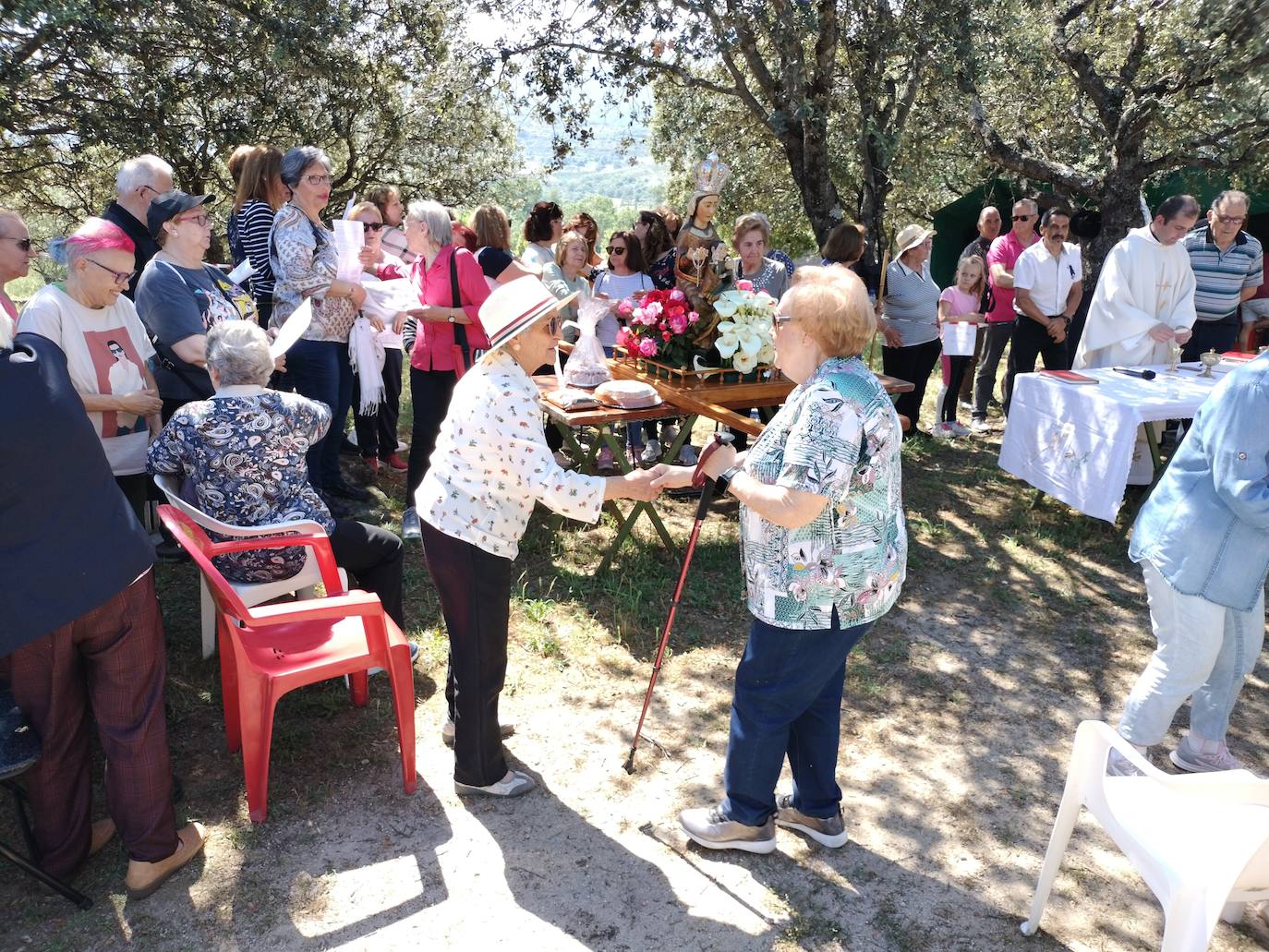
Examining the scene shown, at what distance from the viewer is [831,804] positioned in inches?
116

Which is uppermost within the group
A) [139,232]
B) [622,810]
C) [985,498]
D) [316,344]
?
[139,232]

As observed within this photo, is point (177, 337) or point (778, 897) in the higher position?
point (177, 337)

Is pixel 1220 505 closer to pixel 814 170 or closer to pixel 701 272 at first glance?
pixel 701 272

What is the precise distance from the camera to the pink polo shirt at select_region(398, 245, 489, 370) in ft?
16.3

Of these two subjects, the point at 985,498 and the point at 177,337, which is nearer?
the point at 177,337

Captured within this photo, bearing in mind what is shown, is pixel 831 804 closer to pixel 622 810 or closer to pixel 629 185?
pixel 622 810

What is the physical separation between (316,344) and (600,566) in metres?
1.96

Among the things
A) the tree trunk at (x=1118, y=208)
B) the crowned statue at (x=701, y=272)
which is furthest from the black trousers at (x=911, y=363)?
the tree trunk at (x=1118, y=208)

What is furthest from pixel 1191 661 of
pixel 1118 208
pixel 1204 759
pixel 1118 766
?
pixel 1118 208

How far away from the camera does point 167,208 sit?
3814 mm

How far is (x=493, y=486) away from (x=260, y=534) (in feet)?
3.35

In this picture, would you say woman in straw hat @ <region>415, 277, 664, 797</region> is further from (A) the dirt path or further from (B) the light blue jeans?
(B) the light blue jeans

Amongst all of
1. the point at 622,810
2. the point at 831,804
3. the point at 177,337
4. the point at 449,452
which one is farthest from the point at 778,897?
the point at 177,337

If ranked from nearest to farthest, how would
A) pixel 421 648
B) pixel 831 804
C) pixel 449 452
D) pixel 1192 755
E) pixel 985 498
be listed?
pixel 449 452, pixel 831 804, pixel 1192 755, pixel 421 648, pixel 985 498
